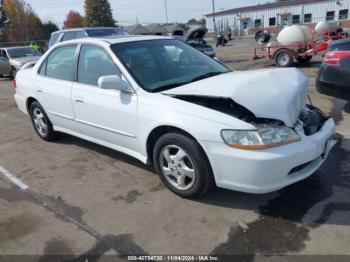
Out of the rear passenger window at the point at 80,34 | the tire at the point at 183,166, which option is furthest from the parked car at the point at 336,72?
the rear passenger window at the point at 80,34

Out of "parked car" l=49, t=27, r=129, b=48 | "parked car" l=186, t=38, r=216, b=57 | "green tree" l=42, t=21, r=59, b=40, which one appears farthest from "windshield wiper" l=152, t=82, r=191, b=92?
"green tree" l=42, t=21, r=59, b=40

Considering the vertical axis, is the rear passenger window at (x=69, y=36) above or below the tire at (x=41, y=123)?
above

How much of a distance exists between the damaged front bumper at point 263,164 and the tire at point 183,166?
0.11 meters

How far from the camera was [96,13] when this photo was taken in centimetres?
5903

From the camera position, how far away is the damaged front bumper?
2.83 meters

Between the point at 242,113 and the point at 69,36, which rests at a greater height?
the point at 69,36

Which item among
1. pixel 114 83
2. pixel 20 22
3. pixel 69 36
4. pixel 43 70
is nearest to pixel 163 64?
pixel 114 83

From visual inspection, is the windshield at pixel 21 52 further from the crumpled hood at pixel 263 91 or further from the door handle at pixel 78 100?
the crumpled hood at pixel 263 91

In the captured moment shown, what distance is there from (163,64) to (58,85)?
5.31 ft

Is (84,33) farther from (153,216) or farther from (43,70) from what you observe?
(153,216)

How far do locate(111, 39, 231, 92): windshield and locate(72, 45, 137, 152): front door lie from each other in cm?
21

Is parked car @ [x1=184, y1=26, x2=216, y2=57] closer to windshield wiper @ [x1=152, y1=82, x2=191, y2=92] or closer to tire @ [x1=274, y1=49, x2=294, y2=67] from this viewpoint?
tire @ [x1=274, y1=49, x2=294, y2=67]

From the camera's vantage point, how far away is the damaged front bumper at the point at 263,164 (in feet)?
9.29

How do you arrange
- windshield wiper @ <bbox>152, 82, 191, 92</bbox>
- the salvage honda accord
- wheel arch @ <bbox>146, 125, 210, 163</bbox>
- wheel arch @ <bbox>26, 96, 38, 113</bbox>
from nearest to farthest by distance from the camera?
the salvage honda accord, wheel arch @ <bbox>146, 125, 210, 163</bbox>, windshield wiper @ <bbox>152, 82, 191, 92</bbox>, wheel arch @ <bbox>26, 96, 38, 113</bbox>
